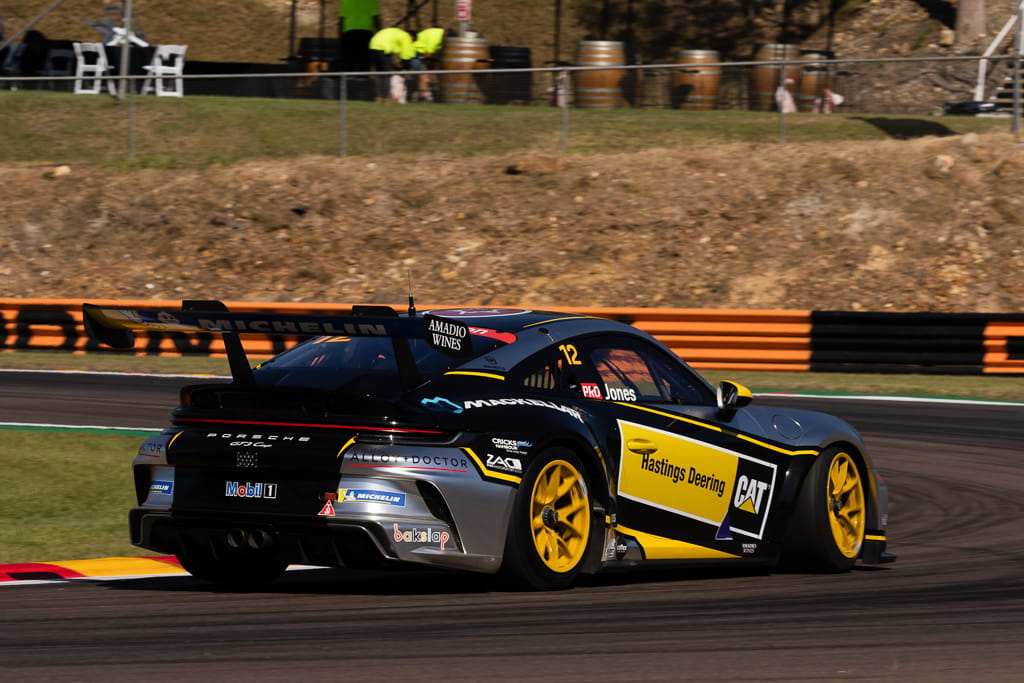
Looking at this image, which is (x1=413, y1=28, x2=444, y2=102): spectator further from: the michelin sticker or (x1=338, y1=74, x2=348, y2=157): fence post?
the michelin sticker

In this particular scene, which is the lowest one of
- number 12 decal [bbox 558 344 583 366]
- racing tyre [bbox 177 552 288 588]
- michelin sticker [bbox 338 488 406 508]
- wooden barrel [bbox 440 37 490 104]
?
racing tyre [bbox 177 552 288 588]

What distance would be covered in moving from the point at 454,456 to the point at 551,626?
86 centimetres

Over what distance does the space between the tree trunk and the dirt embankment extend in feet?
33.0

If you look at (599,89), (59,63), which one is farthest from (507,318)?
(59,63)

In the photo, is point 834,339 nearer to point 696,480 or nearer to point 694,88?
point 694,88

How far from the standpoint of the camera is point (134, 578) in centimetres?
756

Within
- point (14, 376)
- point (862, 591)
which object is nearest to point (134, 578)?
point (862, 591)

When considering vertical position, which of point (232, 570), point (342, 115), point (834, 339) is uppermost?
point (342, 115)

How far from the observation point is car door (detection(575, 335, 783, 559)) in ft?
23.8

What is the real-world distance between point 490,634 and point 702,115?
77.8 ft

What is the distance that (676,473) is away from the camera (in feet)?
24.5

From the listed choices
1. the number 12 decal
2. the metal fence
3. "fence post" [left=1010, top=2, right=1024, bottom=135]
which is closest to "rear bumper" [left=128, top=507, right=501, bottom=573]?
the number 12 decal

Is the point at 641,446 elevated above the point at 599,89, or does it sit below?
below

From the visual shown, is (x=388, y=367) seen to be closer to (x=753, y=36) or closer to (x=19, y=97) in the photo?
(x=19, y=97)
